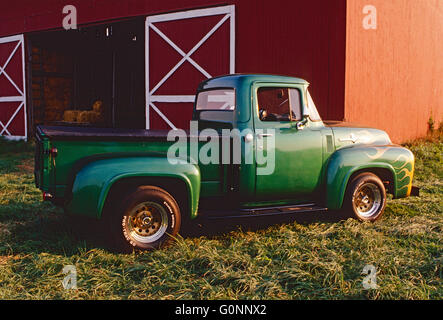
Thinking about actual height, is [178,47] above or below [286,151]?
above

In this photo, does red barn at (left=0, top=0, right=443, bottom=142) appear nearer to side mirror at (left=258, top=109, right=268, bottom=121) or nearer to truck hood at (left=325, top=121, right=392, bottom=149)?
truck hood at (left=325, top=121, right=392, bottom=149)

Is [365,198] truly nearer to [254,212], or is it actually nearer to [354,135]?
[354,135]

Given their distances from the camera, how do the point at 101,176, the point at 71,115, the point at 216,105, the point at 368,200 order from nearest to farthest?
the point at 101,176 < the point at 216,105 < the point at 368,200 < the point at 71,115

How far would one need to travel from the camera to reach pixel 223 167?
4.87 meters

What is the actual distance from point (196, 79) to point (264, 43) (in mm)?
2102

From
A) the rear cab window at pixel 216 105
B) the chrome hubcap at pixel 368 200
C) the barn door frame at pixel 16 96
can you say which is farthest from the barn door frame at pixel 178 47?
the barn door frame at pixel 16 96

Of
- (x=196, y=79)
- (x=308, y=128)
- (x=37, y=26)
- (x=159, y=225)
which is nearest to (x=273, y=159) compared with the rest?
(x=308, y=128)

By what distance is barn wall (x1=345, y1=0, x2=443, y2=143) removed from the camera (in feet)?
31.1

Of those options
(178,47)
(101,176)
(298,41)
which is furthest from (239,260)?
(178,47)

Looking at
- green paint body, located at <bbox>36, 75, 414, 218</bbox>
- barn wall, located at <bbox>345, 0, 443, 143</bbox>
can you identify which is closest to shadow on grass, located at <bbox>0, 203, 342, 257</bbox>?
green paint body, located at <bbox>36, 75, 414, 218</bbox>

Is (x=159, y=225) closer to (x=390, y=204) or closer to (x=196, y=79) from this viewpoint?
(x=390, y=204)

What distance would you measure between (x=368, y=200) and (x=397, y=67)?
6.87 metres

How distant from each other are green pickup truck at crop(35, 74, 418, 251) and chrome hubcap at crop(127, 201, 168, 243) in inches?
0.4
